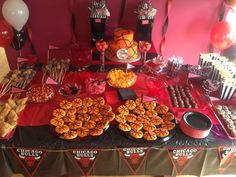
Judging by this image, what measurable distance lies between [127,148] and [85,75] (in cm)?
84

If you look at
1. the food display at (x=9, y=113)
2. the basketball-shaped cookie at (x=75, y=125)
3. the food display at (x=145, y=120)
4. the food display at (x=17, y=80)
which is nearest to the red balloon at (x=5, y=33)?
the food display at (x=17, y=80)

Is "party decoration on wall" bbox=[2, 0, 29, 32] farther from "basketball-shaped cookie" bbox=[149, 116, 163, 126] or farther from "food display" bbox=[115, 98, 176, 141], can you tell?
"basketball-shaped cookie" bbox=[149, 116, 163, 126]

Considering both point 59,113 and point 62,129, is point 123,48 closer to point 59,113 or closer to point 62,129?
point 59,113

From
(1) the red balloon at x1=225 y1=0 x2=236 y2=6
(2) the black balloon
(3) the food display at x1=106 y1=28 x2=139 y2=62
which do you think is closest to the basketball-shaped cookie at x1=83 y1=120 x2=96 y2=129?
(3) the food display at x1=106 y1=28 x2=139 y2=62

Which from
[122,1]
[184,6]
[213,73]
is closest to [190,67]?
[213,73]

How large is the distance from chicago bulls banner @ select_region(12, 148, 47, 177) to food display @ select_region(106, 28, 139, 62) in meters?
1.05

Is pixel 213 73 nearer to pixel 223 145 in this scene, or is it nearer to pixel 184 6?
pixel 223 145

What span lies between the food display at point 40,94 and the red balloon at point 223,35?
5.26 ft

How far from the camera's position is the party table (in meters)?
1.50

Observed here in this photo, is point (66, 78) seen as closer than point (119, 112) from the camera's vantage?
No

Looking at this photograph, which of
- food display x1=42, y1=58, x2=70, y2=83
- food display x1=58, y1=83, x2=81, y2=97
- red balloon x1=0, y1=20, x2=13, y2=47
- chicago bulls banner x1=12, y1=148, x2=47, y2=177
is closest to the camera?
chicago bulls banner x1=12, y1=148, x2=47, y2=177

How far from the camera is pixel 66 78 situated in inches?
82.4

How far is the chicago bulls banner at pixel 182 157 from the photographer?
1521 mm

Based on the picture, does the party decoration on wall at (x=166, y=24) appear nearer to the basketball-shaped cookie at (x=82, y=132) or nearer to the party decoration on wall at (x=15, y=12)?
the party decoration on wall at (x=15, y=12)
